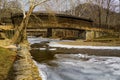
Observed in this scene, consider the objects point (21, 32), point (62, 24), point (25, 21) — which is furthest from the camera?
point (62, 24)

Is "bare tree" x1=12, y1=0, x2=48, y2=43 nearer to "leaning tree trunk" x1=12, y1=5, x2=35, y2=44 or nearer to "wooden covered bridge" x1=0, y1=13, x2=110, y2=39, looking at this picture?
"leaning tree trunk" x1=12, y1=5, x2=35, y2=44

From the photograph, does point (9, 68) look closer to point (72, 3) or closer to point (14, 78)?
point (14, 78)

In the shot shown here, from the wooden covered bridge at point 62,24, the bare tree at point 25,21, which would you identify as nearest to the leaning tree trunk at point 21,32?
the bare tree at point 25,21

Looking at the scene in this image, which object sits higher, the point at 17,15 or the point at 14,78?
the point at 17,15

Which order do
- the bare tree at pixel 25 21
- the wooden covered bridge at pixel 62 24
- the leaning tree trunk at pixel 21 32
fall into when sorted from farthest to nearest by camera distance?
the wooden covered bridge at pixel 62 24, the leaning tree trunk at pixel 21 32, the bare tree at pixel 25 21

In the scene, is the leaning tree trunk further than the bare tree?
Yes

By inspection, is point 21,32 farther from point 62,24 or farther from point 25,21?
point 62,24

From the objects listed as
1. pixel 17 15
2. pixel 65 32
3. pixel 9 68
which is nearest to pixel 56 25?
pixel 17 15

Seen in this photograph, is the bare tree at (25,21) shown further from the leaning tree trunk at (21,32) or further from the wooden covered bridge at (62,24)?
the wooden covered bridge at (62,24)

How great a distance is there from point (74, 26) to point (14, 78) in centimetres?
3568

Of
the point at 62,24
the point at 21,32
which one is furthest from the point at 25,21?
the point at 62,24

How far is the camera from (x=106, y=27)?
53.1 meters

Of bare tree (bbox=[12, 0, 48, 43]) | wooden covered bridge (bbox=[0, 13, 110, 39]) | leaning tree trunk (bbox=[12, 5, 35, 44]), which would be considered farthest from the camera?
wooden covered bridge (bbox=[0, 13, 110, 39])

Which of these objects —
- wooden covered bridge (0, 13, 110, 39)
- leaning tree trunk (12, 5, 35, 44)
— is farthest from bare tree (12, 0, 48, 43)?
wooden covered bridge (0, 13, 110, 39)
